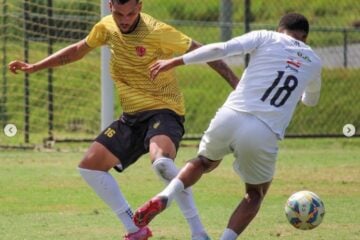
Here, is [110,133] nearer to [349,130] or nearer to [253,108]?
[253,108]

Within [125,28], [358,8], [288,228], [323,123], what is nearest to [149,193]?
[288,228]

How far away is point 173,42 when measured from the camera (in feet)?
30.3

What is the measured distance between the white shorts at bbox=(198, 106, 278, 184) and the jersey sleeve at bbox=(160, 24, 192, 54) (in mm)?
1032

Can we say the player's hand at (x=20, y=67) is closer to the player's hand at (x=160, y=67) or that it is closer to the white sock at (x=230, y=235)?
the player's hand at (x=160, y=67)

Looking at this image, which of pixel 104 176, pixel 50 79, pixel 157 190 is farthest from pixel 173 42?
pixel 50 79

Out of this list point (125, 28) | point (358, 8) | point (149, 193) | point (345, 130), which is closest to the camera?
point (125, 28)

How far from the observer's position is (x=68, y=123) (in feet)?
60.1

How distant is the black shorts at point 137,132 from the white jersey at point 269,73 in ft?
2.79

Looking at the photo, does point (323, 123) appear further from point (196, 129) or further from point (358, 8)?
point (358, 8)

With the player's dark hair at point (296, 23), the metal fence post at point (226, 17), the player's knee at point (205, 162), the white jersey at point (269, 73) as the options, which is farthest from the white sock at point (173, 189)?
the metal fence post at point (226, 17)

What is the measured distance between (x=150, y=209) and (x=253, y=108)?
999 millimetres

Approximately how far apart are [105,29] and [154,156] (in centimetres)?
123

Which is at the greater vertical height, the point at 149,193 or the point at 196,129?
the point at 149,193

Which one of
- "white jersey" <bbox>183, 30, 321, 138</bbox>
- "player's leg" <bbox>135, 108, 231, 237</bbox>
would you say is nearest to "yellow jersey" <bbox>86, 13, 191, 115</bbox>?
"player's leg" <bbox>135, 108, 231, 237</bbox>
